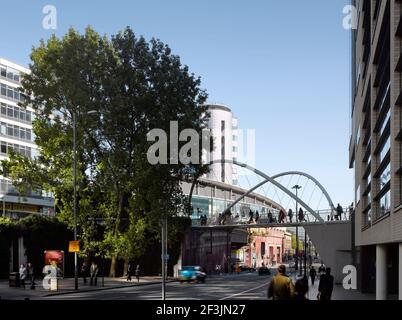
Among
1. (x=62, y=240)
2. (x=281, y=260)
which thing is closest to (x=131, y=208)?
(x=62, y=240)

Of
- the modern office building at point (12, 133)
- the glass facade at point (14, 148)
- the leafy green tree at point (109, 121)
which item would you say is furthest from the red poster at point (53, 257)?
the modern office building at point (12, 133)

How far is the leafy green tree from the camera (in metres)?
46.8

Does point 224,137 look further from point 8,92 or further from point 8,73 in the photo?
point 8,92

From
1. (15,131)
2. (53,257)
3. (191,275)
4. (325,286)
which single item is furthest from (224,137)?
(325,286)

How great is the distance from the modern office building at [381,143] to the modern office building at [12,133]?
45.7 metres

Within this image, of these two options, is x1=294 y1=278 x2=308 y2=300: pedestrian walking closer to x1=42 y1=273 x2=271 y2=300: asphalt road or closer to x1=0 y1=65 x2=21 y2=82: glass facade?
x1=42 y1=273 x2=271 y2=300: asphalt road

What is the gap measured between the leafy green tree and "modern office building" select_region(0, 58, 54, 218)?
2913 centimetres

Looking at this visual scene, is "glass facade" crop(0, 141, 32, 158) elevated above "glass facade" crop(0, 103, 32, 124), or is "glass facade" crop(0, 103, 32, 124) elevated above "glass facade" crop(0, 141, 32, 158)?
"glass facade" crop(0, 103, 32, 124)

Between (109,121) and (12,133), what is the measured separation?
38.2m

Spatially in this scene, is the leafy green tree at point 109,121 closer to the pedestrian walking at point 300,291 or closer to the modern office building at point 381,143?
the modern office building at point 381,143

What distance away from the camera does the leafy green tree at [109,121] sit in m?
46.8

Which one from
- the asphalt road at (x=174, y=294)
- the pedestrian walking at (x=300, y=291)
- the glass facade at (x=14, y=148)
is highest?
the glass facade at (x=14, y=148)

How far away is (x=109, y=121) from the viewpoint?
46.4 meters

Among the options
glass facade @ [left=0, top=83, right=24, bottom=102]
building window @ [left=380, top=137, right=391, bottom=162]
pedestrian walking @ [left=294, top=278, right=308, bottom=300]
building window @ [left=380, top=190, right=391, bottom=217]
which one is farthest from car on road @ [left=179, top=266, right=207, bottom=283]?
pedestrian walking @ [left=294, top=278, right=308, bottom=300]
